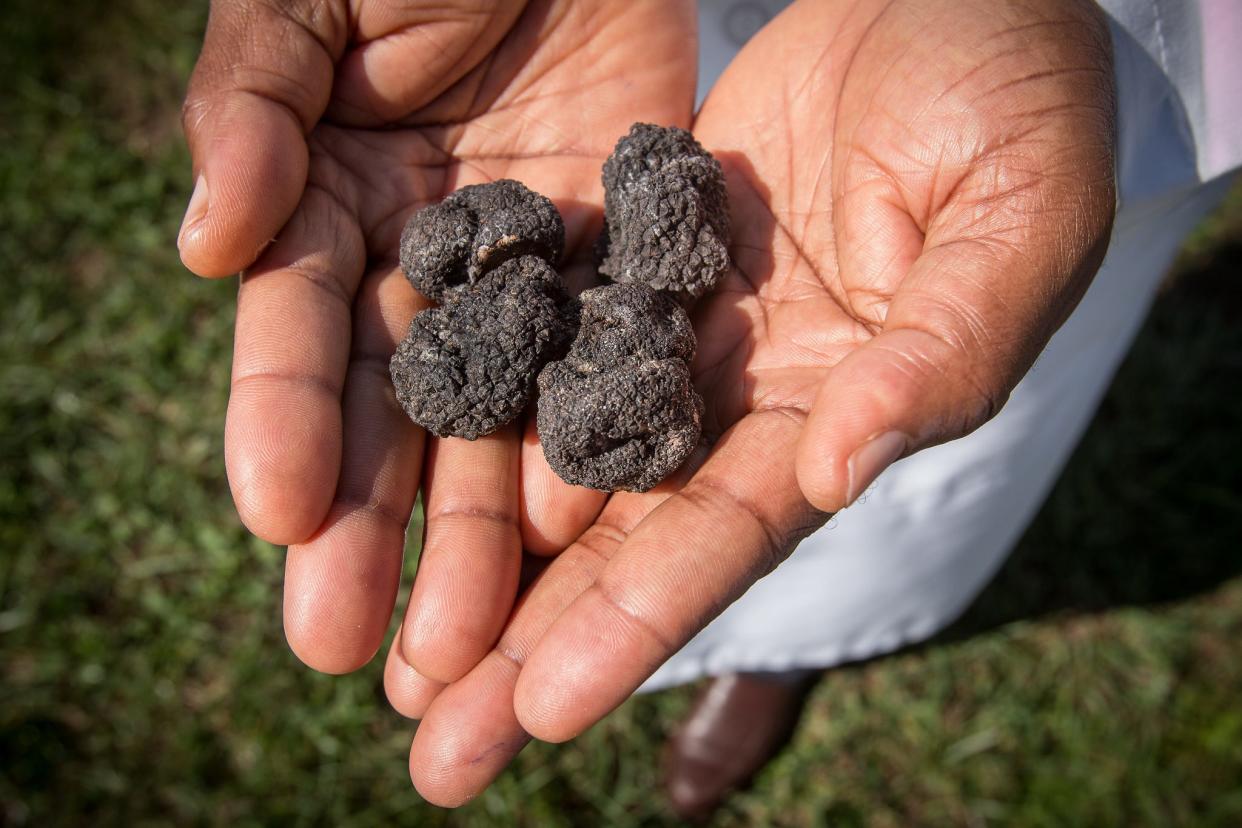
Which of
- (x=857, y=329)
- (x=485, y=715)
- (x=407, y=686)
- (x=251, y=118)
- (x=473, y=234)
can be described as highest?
(x=251, y=118)

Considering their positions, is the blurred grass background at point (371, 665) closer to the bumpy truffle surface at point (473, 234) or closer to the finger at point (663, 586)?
the finger at point (663, 586)

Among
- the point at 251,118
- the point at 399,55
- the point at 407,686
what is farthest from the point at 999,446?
the point at 251,118

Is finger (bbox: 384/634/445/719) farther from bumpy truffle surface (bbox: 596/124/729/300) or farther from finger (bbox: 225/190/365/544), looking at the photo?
bumpy truffle surface (bbox: 596/124/729/300)

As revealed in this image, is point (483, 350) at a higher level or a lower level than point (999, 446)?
higher

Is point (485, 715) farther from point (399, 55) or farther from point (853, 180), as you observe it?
point (399, 55)

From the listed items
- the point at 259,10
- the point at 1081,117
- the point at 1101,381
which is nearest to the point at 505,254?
the point at 259,10

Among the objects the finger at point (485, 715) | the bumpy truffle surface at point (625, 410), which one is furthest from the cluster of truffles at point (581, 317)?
the finger at point (485, 715)
